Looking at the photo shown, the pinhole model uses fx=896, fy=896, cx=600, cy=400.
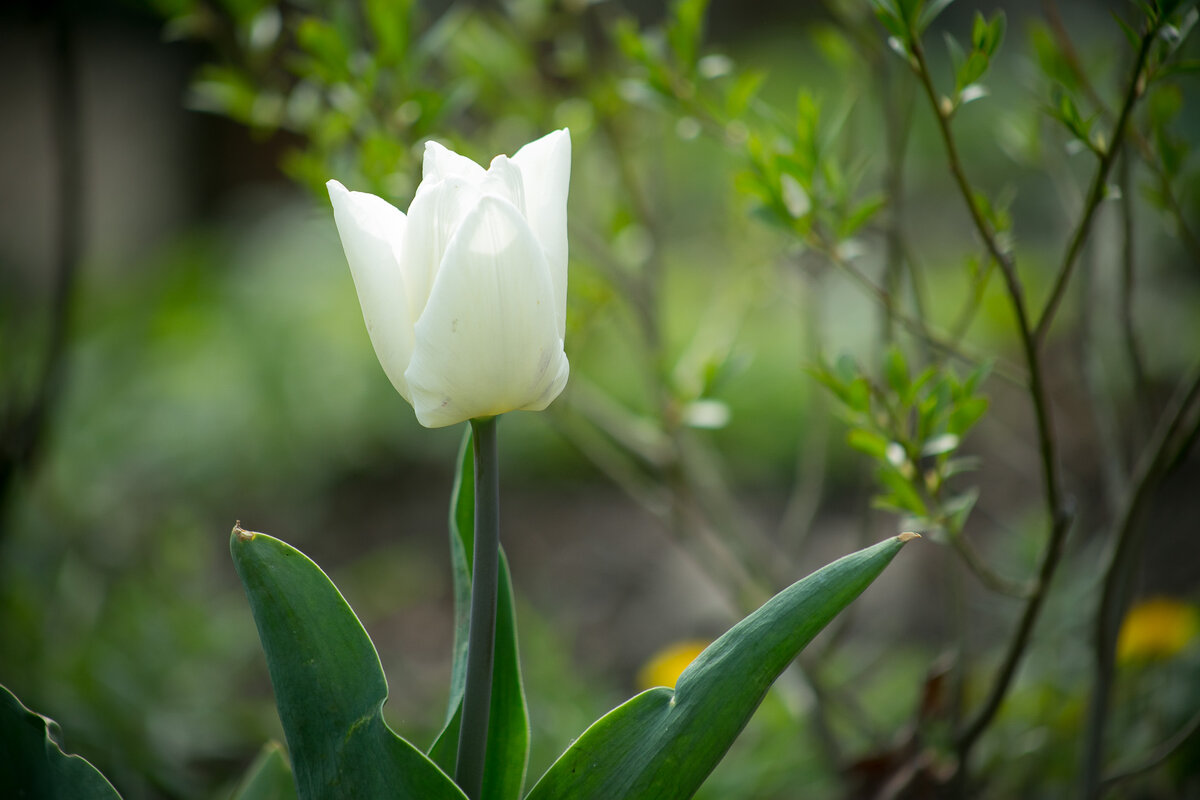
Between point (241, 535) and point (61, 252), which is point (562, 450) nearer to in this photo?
point (61, 252)

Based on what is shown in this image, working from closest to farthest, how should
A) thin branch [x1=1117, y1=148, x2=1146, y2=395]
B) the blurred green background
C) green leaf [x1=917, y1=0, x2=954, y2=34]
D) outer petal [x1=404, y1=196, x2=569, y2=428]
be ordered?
outer petal [x1=404, y1=196, x2=569, y2=428] → green leaf [x1=917, y1=0, x2=954, y2=34] → thin branch [x1=1117, y1=148, x2=1146, y2=395] → the blurred green background

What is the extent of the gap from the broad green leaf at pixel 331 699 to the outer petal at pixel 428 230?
139mm

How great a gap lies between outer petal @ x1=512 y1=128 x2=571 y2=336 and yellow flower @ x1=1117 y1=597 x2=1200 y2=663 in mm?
973

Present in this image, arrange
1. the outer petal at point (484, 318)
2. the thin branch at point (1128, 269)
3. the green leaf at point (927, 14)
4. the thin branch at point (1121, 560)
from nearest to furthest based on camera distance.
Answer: the outer petal at point (484, 318)
the green leaf at point (927, 14)
the thin branch at point (1121, 560)
the thin branch at point (1128, 269)

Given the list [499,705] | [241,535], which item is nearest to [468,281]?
[241,535]

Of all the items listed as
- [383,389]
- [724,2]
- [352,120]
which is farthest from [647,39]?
[724,2]

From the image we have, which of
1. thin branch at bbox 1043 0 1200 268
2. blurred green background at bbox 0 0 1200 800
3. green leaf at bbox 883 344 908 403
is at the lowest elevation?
blurred green background at bbox 0 0 1200 800

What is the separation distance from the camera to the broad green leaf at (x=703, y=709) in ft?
1.33

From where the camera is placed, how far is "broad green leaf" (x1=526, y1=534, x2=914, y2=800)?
41cm

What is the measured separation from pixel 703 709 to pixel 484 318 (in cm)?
21

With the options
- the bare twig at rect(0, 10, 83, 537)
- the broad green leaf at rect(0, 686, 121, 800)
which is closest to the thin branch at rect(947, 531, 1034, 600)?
the broad green leaf at rect(0, 686, 121, 800)

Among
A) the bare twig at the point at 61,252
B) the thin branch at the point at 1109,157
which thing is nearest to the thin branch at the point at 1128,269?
the thin branch at the point at 1109,157

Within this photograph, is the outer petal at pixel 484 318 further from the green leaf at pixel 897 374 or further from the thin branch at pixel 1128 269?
the thin branch at pixel 1128 269

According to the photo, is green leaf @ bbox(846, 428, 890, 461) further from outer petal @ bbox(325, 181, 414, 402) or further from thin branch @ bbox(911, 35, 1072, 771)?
outer petal @ bbox(325, 181, 414, 402)
